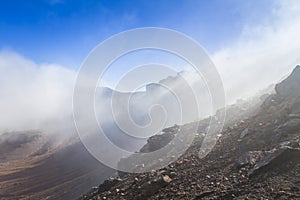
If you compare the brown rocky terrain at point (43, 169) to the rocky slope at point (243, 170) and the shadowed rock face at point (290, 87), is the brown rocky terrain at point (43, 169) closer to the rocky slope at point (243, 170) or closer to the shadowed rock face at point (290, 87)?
the shadowed rock face at point (290, 87)

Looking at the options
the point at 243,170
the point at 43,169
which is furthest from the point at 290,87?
the point at 43,169

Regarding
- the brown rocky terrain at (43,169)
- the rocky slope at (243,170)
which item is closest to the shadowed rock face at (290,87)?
the rocky slope at (243,170)

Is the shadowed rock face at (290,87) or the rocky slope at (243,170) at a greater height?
the shadowed rock face at (290,87)

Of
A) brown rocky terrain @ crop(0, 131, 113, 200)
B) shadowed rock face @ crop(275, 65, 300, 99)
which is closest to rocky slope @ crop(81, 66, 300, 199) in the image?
shadowed rock face @ crop(275, 65, 300, 99)

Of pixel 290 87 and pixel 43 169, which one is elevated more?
pixel 43 169

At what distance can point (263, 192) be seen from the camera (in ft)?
23.2

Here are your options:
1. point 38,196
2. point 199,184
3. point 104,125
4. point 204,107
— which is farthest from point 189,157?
point 104,125

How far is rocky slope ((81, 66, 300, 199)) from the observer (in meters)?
7.48

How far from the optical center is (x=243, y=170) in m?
8.77

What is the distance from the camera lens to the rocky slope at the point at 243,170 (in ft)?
24.5

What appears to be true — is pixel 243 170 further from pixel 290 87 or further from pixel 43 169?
pixel 43 169

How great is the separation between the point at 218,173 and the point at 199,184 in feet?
2.86

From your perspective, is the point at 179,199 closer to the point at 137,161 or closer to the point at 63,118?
the point at 137,161

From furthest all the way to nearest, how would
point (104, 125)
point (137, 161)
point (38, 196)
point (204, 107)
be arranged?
point (104, 125), point (38, 196), point (204, 107), point (137, 161)
